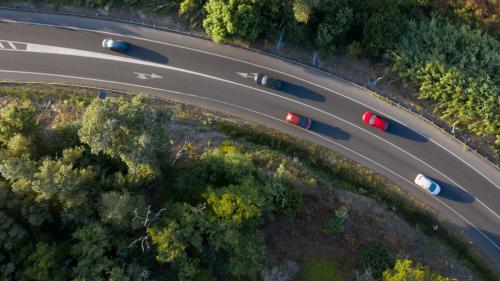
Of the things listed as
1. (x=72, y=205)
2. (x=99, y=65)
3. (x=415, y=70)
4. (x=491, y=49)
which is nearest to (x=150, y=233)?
(x=72, y=205)

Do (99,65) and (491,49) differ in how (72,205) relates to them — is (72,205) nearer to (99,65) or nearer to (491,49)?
(99,65)

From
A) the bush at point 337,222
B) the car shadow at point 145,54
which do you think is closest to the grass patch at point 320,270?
the bush at point 337,222

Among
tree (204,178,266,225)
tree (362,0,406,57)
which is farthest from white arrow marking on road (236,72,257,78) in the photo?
tree (204,178,266,225)

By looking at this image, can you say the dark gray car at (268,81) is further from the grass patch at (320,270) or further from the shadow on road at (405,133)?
the grass patch at (320,270)

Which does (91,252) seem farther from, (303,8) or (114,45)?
(303,8)

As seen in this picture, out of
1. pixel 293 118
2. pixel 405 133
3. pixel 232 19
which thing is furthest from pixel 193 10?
pixel 405 133

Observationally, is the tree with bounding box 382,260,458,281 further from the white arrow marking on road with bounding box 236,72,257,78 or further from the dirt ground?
the white arrow marking on road with bounding box 236,72,257,78
